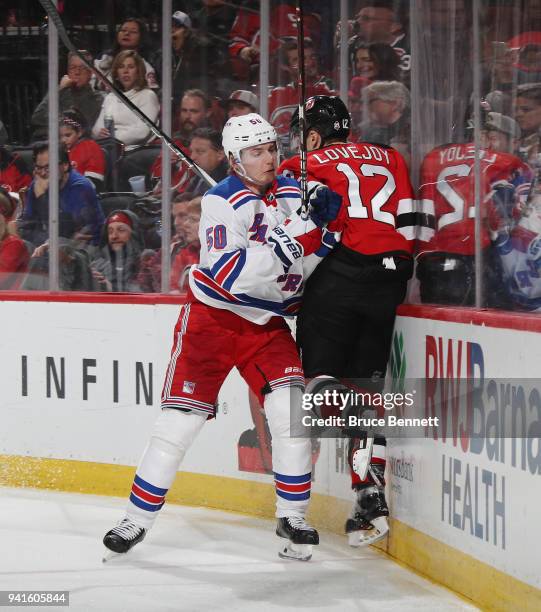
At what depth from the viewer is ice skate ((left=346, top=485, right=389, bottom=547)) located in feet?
11.4

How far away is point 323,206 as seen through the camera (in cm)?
333

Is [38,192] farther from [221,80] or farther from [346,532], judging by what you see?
[346,532]

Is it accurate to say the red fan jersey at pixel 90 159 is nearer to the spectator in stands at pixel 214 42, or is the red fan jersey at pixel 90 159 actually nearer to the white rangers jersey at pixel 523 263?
the spectator in stands at pixel 214 42

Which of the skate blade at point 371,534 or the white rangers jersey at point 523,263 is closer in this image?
the white rangers jersey at point 523,263

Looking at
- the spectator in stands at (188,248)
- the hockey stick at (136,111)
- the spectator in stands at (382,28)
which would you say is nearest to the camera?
the spectator in stands at (382,28)

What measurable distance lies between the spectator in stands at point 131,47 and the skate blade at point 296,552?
7.01 ft

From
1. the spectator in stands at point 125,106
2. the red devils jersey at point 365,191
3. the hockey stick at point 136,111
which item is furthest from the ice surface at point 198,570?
the spectator in stands at point 125,106

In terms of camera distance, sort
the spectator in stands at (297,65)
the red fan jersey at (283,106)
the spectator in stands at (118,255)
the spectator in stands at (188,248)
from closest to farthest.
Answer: the spectator in stands at (297,65) → the red fan jersey at (283,106) → the spectator in stands at (188,248) → the spectator in stands at (118,255)

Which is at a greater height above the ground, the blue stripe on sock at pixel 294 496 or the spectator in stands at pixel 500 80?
the spectator in stands at pixel 500 80

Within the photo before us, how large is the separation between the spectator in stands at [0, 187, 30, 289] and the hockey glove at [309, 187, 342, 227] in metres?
2.11

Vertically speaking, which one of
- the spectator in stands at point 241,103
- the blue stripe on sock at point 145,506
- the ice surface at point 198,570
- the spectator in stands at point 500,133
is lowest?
the ice surface at point 198,570

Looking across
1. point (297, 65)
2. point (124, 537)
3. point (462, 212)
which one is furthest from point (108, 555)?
point (297, 65)

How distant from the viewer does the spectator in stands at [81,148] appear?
503 cm

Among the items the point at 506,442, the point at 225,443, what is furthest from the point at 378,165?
the point at 225,443
